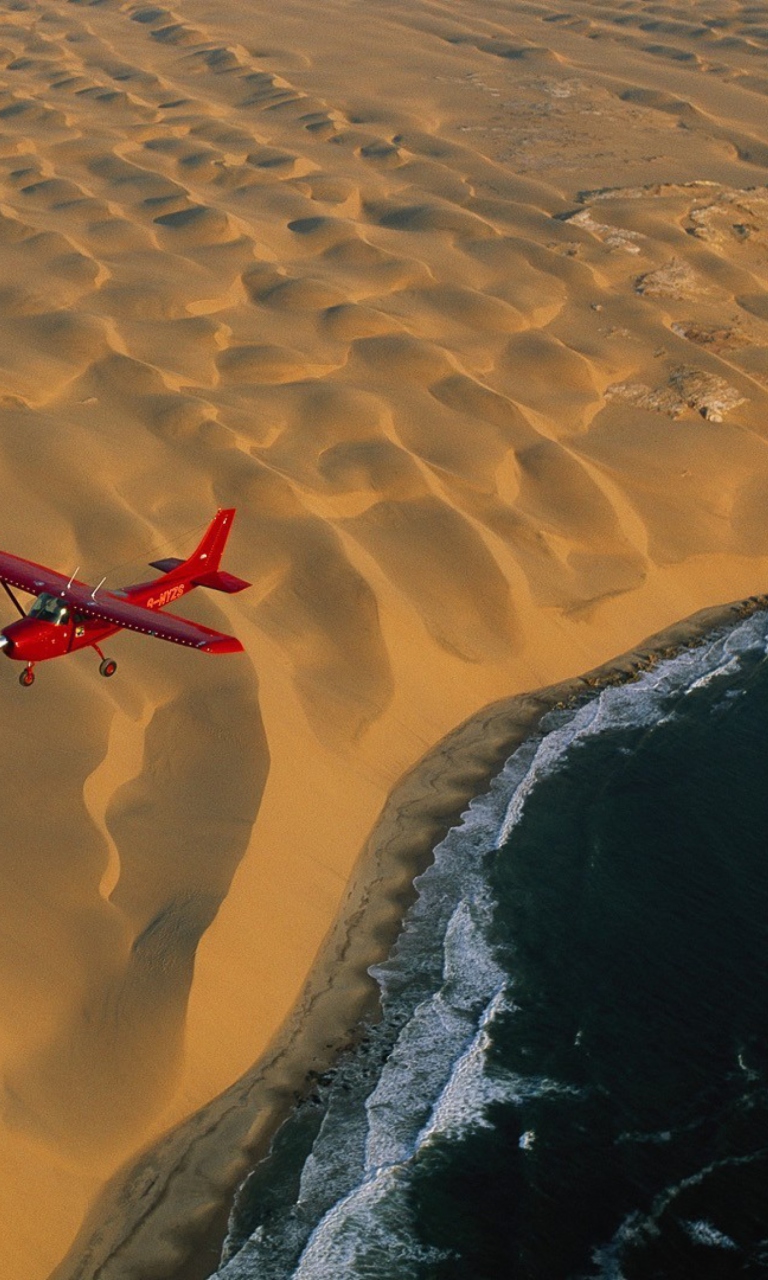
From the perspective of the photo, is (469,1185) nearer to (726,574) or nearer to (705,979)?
(705,979)

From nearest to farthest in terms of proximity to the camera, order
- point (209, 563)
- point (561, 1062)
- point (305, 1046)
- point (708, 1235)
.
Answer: point (708, 1235), point (561, 1062), point (305, 1046), point (209, 563)

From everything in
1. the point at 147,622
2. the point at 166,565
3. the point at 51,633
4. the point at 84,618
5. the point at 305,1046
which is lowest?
the point at 305,1046

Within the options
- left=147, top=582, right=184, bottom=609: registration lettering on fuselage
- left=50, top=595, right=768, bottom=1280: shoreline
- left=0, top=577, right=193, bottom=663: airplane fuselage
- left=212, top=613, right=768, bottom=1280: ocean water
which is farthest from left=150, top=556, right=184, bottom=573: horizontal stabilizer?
left=212, top=613, right=768, bottom=1280: ocean water

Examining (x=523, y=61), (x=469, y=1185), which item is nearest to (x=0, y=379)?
(x=469, y=1185)

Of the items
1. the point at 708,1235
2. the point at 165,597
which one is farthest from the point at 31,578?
the point at 708,1235

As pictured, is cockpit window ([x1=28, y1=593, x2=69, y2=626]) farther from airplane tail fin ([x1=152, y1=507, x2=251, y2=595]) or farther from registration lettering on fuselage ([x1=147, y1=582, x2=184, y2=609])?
airplane tail fin ([x1=152, y1=507, x2=251, y2=595])

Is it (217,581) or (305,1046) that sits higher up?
(217,581)

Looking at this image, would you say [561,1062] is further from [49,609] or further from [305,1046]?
[49,609]
